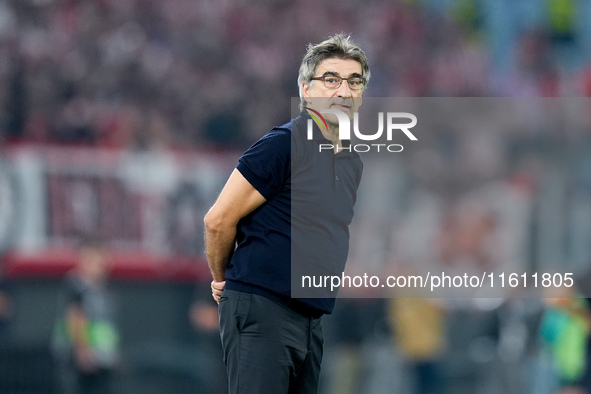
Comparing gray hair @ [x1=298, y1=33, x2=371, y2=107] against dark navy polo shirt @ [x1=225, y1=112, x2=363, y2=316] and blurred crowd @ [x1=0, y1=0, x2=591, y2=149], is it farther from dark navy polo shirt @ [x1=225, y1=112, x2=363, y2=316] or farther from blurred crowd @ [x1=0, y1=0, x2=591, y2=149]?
blurred crowd @ [x1=0, y1=0, x2=591, y2=149]

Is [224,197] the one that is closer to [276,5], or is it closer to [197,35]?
[197,35]

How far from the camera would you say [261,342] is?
11.2ft

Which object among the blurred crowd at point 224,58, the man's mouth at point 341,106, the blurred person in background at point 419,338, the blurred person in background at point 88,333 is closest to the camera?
the man's mouth at point 341,106

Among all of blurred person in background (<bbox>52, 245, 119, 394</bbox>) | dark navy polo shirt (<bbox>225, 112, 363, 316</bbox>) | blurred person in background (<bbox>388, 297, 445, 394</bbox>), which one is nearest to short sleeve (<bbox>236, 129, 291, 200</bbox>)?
dark navy polo shirt (<bbox>225, 112, 363, 316</bbox>)

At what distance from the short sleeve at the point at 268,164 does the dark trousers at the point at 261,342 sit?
384 mm

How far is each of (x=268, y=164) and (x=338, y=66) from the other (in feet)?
1.57

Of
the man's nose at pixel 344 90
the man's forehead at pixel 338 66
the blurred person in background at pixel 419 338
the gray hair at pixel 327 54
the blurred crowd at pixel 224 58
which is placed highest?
the blurred crowd at pixel 224 58

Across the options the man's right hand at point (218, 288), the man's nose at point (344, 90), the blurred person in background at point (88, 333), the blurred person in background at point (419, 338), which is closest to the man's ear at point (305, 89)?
the man's nose at point (344, 90)

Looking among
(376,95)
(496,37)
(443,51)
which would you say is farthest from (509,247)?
(496,37)

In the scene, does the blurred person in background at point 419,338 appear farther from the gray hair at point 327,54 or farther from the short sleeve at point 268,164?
the short sleeve at point 268,164

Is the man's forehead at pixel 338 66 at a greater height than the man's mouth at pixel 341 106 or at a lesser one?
greater

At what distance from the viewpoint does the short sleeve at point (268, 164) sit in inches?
132

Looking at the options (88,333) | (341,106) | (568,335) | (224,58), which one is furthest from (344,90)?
(224,58)

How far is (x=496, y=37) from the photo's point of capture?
46.9ft
